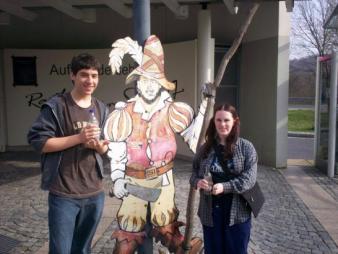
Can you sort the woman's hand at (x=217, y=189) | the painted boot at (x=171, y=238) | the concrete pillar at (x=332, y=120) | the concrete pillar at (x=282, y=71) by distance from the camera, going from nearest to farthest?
1. the woman's hand at (x=217, y=189)
2. the painted boot at (x=171, y=238)
3. the concrete pillar at (x=332, y=120)
4. the concrete pillar at (x=282, y=71)

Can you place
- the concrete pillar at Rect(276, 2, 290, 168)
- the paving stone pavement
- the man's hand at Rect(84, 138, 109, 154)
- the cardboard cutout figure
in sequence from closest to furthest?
the man's hand at Rect(84, 138, 109, 154) → the cardboard cutout figure → the paving stone pavement → the concrete pillar at Rect(276, 2, 290, 168)

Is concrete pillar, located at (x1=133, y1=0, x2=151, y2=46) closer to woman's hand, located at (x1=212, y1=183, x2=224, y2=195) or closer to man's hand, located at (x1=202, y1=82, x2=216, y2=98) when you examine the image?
man's hand, located at (x1=202, y1=82, x2=216, y2=98)

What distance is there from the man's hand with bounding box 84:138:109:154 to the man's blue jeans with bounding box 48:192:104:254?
12.4 inches

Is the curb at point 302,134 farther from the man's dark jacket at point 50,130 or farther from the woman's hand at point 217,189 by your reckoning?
the man's dark jacket at point 50,130

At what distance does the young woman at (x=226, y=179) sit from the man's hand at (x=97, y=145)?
2.25ft

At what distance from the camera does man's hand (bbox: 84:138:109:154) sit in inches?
110

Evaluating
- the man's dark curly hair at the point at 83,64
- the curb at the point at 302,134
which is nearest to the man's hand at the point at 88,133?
the man's dark curly hair at the point at 83,64

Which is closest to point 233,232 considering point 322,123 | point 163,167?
point 163,167

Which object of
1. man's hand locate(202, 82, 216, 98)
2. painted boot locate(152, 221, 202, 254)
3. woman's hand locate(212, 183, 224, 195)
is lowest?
painted boot locate(152, 221, 202, 254)

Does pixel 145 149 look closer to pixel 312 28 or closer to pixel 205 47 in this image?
pixel 205 47

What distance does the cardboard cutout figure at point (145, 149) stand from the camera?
3.28 m

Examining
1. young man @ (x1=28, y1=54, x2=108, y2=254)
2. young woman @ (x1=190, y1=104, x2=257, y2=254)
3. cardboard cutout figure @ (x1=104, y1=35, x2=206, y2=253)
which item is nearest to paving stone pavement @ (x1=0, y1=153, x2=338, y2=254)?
cardboard cutout figure @ (x1=104, y1=35, x2=206, y2=253)

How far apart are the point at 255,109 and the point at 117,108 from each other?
6555 millimetres

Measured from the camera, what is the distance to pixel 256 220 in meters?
5.43
